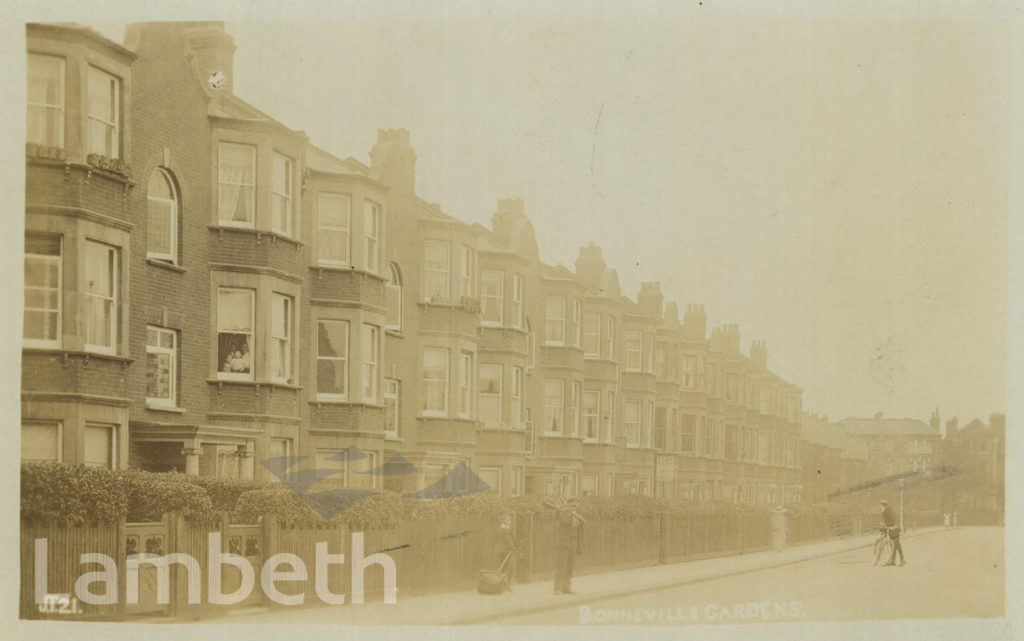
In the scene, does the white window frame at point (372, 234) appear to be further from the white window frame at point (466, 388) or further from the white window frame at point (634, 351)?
the white window frame at point (634, 351)

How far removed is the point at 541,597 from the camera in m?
20.8

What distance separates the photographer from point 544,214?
827 inches

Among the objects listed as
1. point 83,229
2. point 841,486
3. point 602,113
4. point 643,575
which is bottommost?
point 643,575

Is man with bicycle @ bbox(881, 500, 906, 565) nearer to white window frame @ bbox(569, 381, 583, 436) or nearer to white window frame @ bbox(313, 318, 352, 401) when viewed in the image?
white window frame @ bbox(569, 381, 583, 436)

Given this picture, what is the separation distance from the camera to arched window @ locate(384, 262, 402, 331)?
2594 cm

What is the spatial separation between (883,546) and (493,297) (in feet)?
28.9

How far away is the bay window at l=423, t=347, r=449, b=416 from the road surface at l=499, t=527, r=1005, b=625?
6.29 m

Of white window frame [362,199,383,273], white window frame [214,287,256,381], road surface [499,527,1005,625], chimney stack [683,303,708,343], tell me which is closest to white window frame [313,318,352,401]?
white window frame [362,199,383,273]

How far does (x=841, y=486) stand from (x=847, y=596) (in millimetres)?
4781

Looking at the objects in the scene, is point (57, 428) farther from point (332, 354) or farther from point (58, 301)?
point (332, 354)

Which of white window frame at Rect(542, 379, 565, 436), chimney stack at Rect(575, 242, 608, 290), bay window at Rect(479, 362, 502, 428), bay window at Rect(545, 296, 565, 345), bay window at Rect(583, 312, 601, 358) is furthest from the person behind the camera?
bay window at Rect(545, 296, 565, 345)

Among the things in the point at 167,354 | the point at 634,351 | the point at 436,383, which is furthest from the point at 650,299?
the point at 167,354

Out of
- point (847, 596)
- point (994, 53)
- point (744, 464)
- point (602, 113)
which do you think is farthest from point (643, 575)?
point (994, 53)

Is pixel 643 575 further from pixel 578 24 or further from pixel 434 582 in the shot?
pixel 578 24
